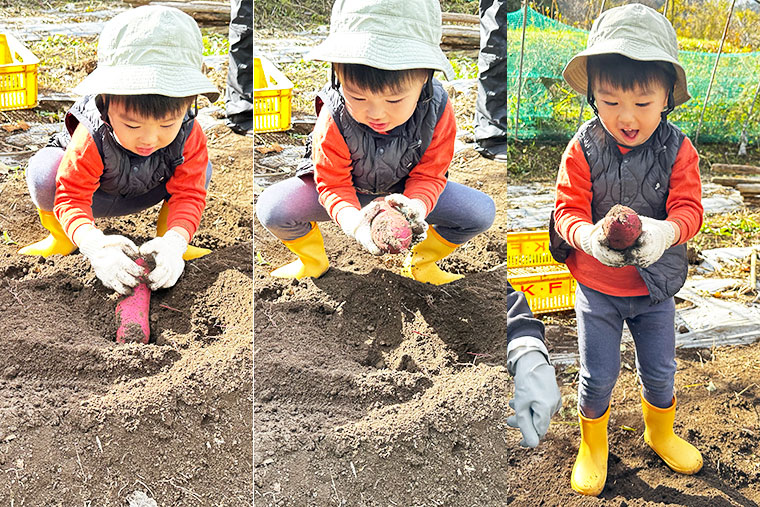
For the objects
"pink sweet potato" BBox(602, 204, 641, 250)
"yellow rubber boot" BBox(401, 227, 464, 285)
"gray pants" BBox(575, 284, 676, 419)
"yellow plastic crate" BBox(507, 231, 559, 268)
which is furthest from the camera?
"yellow rubber boot" BBox(401, 227, 464, 285)

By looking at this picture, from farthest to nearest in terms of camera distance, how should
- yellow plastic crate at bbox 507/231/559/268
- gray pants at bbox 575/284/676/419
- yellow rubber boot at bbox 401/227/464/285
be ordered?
1. yellow rubber boot at bbox 401/227/464/285
2. yellow plastic crate at bbox 507/231/559/268
3. gray pants at bbox 575/284/676/419

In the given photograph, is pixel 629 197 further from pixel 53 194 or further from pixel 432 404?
pixel 53 194

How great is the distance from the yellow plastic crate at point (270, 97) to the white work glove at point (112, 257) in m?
0.42

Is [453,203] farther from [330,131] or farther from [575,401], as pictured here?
[575,401]

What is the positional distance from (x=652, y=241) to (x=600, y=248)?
10cm

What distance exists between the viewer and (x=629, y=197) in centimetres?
141

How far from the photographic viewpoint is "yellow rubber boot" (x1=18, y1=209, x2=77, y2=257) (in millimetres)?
1776

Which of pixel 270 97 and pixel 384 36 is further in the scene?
pixel 270 97

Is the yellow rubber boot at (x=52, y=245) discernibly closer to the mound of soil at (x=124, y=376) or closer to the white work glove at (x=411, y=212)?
the mound of soil at (x=124, y=376)

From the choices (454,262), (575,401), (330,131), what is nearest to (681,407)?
(575,401)

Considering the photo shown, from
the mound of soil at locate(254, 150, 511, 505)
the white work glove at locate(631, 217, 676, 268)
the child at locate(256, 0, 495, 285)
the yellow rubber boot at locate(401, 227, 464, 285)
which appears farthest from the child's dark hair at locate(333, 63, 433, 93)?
the white work glove at locate(631, 217, 676, 268)

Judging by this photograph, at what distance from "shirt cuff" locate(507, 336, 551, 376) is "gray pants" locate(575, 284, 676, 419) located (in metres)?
0.12

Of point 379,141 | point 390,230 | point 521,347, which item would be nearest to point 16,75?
point 379,141

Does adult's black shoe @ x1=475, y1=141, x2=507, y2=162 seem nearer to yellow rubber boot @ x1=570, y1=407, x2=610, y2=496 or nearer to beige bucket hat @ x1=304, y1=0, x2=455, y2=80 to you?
beige bucket hat @ x1=304, y1=0, x2=455, y2=80
